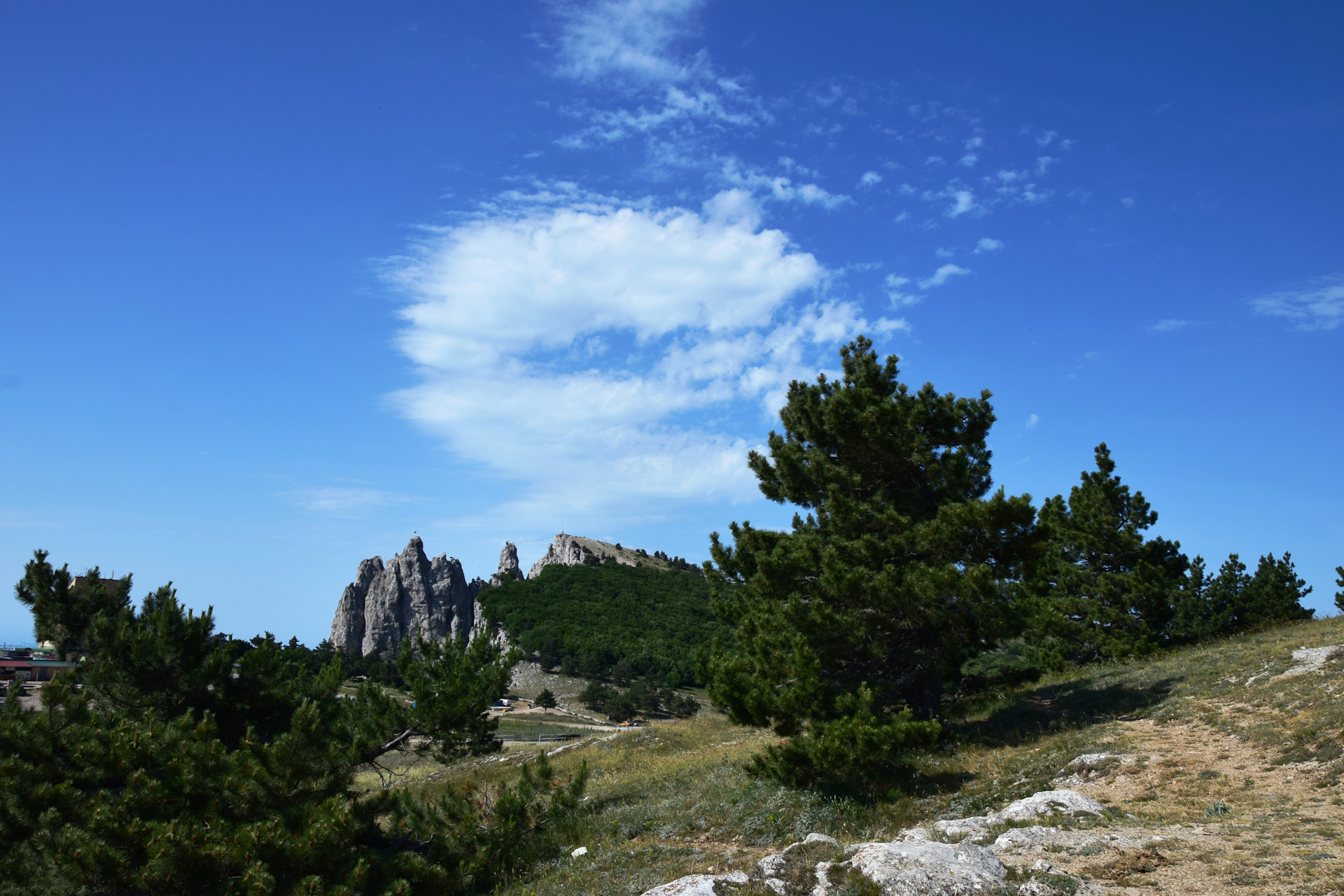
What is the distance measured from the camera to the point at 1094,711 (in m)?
17.1

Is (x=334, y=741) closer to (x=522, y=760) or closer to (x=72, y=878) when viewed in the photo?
(x=72, y=878)

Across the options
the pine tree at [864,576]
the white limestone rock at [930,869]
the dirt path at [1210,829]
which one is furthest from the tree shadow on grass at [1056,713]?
the white limestone rock at [930,869]

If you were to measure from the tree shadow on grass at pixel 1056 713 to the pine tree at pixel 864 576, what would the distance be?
1.41 metres

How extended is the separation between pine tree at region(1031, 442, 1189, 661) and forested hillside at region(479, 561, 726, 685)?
51.1m

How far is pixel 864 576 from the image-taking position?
14.8 metres

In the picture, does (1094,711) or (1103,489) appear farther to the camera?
(1103,489)

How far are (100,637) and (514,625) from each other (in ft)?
273

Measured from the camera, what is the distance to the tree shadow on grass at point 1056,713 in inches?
627

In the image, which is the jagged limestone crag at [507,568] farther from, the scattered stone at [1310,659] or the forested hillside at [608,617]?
the scattered stone at [1310,659]

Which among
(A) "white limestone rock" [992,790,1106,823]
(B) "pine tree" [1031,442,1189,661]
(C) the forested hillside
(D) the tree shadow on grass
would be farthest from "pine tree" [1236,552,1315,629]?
(C) the forested hillside

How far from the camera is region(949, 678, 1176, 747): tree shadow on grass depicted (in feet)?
52.2

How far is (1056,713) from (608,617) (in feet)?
281

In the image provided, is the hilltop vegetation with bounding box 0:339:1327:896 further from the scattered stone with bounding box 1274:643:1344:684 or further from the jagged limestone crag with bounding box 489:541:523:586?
the jagged limestone crag with bounding box 489:541:523:586

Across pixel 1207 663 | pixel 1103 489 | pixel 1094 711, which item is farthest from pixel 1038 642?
pixel 1094 711
